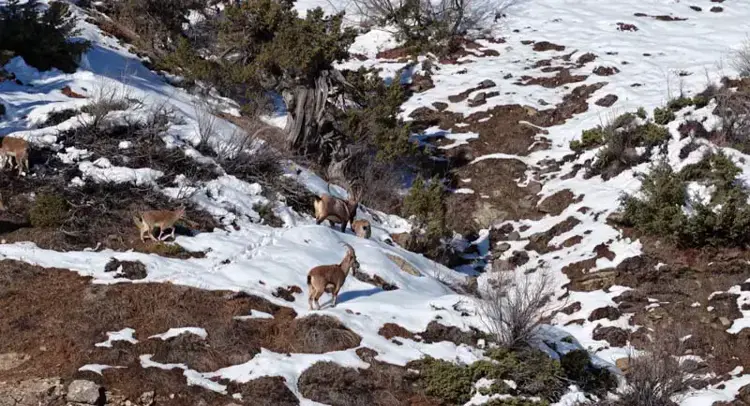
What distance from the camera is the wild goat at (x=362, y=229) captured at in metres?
15.4

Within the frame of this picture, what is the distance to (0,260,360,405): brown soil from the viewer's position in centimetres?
863

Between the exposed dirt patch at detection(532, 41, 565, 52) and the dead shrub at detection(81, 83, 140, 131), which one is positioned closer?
the dead shrub at detection(81, 83, 140, 131)

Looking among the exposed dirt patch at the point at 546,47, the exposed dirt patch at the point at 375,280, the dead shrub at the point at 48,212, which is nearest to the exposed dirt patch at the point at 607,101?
the exposed dirt patch at the point at 546,47

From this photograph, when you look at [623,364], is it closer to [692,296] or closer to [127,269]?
[692,296]

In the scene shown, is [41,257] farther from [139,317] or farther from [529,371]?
[529,371]

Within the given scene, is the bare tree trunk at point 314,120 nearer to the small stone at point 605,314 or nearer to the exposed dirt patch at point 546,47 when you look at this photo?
→ the small stone at point 605,314

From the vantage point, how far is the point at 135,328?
32.2 ft

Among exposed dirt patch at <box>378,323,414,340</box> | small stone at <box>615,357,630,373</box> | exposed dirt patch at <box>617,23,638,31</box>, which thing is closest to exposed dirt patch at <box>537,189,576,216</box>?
small stone at <box>615,357,630,373</box>

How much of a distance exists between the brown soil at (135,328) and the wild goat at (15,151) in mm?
2576

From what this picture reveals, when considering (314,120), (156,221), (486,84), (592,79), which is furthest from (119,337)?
(592,79)

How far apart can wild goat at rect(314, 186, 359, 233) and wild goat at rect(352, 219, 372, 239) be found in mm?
190

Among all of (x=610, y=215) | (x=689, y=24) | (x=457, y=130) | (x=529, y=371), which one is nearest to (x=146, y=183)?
(x=529, y=371)

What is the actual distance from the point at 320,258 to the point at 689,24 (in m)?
22.4

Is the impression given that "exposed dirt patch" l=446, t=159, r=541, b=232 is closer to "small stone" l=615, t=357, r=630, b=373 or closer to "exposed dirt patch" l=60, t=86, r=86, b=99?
"small stone" l=615, t=357, r=630, b=373
